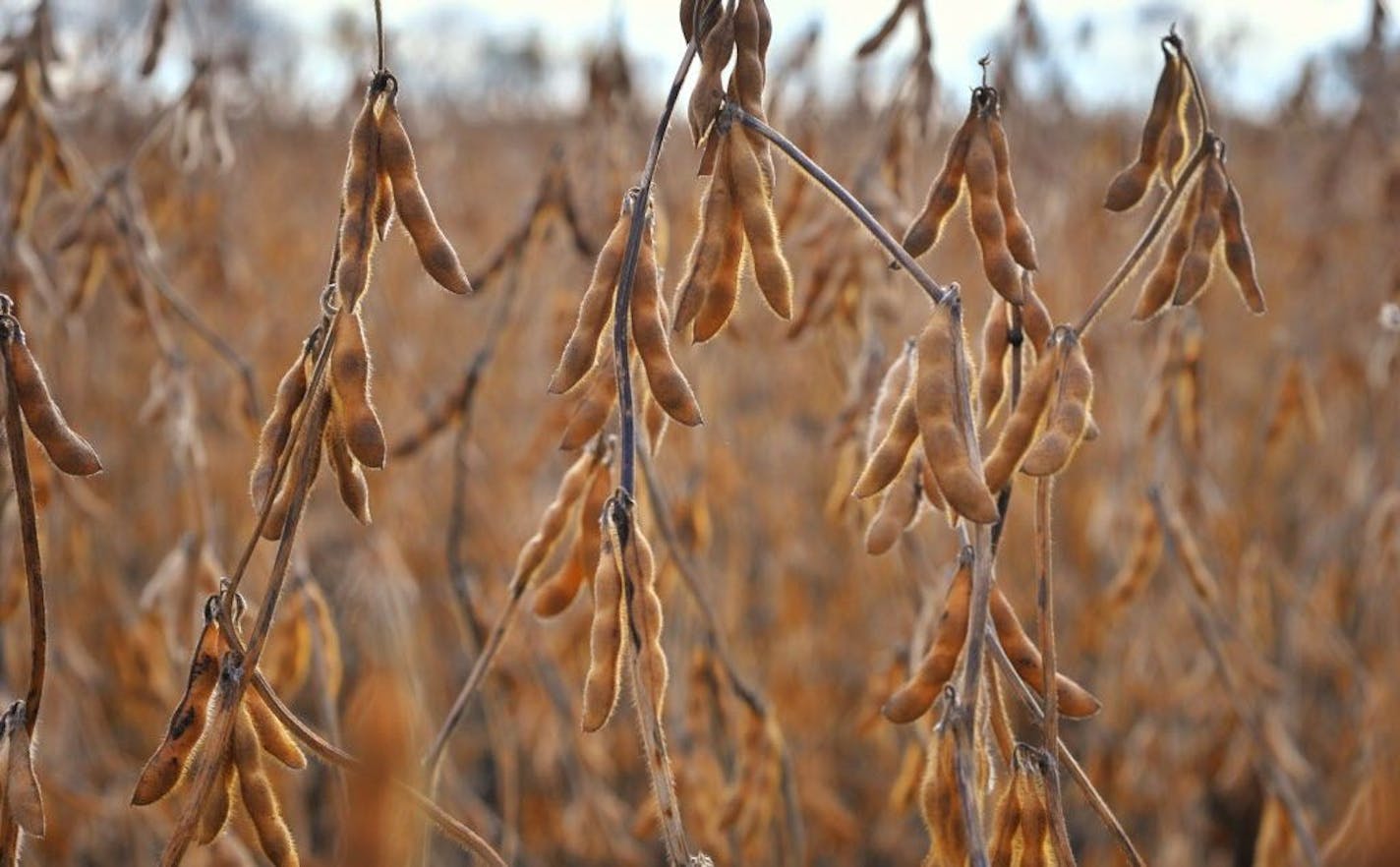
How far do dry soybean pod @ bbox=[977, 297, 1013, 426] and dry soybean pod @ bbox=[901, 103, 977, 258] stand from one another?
9 cm

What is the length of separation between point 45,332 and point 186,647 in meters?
0.49

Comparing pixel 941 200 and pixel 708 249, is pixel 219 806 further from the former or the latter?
pixel 941 200

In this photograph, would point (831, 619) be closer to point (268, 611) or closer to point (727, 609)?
point (727, 609)

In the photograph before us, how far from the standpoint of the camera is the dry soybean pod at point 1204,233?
92 cm

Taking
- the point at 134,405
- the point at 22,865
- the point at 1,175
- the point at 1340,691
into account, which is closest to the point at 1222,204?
the point at 1,175

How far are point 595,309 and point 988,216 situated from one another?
30 centimetres

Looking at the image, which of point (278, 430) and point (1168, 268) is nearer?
point (278, 430)

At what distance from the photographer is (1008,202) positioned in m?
0.91

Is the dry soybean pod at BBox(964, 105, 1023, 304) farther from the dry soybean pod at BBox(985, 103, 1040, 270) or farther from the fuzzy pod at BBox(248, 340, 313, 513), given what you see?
the fuzzy pod at BBox(248, 340, 313, 513)

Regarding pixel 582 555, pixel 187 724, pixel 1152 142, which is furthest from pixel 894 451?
pixel 187 724

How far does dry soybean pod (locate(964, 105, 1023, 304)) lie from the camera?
884mm

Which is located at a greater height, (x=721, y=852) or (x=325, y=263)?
(x=325, y=263)

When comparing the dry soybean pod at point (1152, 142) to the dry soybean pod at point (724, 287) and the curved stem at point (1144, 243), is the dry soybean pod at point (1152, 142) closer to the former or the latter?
the curved stem at point (1144, 243)

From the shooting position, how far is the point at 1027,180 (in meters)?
3.38
